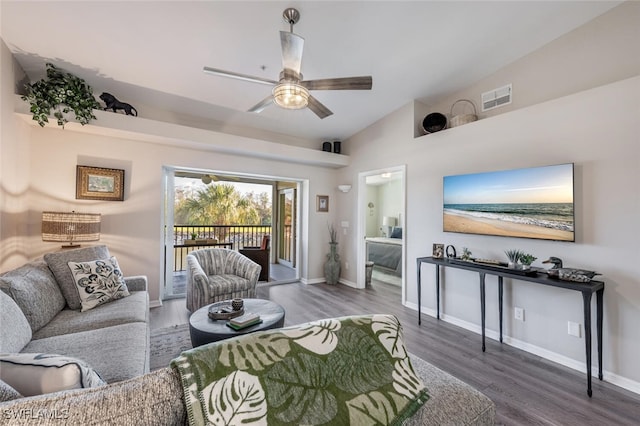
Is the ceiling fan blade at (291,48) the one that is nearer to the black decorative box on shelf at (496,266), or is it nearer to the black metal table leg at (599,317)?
the black decorative box on shelf at (496,266)

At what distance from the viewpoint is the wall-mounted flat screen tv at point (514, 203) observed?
2.56 metres

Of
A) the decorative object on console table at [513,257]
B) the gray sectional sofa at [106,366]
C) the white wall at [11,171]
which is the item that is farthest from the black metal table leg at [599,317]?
the white wall at [11,171]

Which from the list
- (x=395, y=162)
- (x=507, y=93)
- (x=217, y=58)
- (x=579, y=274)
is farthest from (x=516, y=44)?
(x=217, y=58)

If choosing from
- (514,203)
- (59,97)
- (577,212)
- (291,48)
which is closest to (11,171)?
(59,97)

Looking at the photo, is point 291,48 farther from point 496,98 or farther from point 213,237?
point 213,237

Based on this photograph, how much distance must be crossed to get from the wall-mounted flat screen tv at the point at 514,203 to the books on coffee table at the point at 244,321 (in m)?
2.62

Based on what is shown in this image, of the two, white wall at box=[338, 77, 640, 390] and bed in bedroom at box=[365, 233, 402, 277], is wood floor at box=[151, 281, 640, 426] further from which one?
bed in bedroom at box=[365, 233, 402, 277]

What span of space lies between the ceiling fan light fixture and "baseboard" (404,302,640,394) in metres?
3.16

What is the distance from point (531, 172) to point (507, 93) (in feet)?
3.75

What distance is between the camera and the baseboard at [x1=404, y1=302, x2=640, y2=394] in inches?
87.1

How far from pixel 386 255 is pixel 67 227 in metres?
5.31

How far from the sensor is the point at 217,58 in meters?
2.93

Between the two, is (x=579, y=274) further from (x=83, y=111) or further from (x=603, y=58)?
(x=83, y=111)

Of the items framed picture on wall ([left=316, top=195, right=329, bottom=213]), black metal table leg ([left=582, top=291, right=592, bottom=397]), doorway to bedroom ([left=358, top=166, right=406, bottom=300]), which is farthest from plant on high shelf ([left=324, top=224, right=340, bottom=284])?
black metal table leg ([left=582, top=291, right=592, bottom=397])
